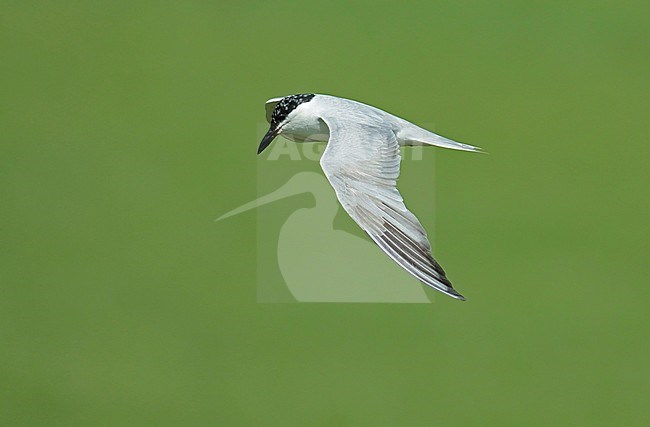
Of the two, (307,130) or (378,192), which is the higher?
(307,130)

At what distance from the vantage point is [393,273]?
13.6 feet

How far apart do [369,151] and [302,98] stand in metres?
0.33

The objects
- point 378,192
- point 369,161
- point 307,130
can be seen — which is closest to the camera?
point 378,192

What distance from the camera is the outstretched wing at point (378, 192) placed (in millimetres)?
1688

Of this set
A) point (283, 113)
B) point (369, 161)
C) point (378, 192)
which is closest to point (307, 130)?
point (283, 113)

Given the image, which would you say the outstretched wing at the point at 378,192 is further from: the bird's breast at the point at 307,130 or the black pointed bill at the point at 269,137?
the black pointed bill at the point at 269,137

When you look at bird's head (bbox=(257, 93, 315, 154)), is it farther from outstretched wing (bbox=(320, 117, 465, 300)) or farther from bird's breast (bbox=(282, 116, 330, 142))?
outstretched wing (bbox=(320, 117, 465, 300))

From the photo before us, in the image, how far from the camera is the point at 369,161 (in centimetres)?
195

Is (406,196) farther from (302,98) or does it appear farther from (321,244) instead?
(302,98)

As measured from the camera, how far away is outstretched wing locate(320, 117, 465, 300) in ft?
5.54

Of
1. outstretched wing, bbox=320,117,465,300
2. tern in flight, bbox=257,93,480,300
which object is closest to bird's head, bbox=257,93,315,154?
tern in flight, bbox=257,93,480,300

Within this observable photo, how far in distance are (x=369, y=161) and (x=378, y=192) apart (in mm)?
123

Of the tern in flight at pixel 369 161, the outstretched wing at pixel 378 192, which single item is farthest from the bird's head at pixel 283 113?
the outstretched wing at pixel 378 192

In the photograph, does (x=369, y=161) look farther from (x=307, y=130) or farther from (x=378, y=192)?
(x=307, y=130)
